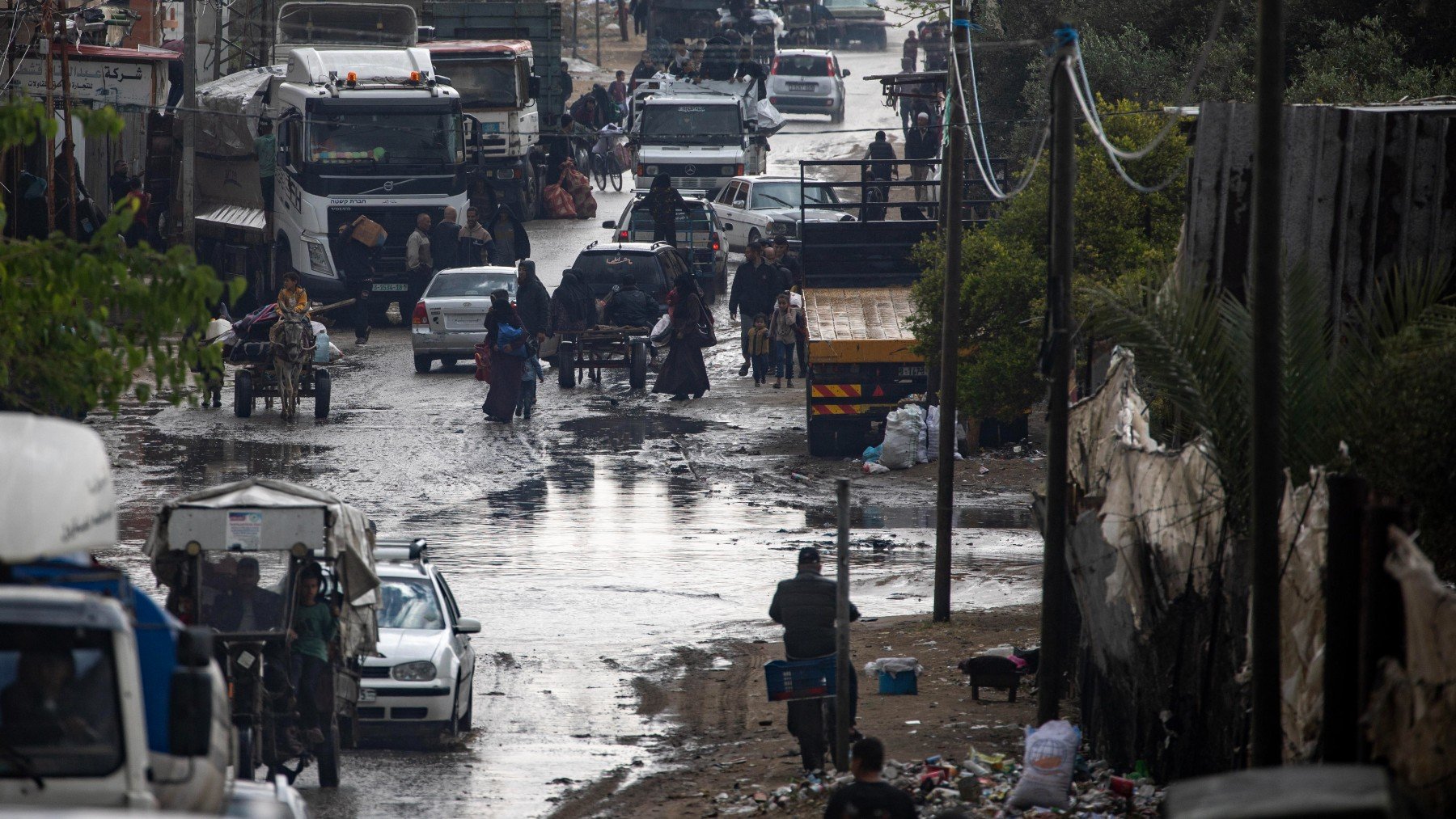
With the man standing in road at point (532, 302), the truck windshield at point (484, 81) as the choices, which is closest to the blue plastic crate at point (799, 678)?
the man standing in road at point (532, 302)

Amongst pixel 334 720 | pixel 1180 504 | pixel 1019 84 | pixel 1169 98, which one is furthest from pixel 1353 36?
pixel 334 720

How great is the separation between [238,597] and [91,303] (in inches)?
128

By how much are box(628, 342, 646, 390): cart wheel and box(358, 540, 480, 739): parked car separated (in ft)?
43.6

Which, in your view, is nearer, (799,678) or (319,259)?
(799,678)

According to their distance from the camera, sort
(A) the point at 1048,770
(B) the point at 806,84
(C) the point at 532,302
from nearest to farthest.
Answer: (A) the point at 1048,770 < (C) the point at 532,302 < (B) the point at 806,84

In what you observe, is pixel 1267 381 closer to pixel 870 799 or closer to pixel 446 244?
pixel 870 799

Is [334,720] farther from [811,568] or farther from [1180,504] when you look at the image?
[1180,504]

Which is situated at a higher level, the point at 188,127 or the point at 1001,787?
the point at 188,127

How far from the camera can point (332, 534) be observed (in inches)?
444

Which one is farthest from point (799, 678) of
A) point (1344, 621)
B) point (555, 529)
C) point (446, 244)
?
point (446, 244)

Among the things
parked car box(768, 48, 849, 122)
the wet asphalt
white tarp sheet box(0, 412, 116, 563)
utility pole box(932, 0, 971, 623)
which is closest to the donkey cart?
the wet asphalt

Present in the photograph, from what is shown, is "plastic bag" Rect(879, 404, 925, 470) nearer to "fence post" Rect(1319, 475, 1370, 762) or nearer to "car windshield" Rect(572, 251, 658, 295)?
"car windshield" Rect(572, 251, 658, 295)

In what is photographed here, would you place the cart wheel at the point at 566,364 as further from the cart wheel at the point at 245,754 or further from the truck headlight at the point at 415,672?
the cart wheel at the point at 245,754

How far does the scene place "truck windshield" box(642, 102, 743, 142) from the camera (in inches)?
1564
